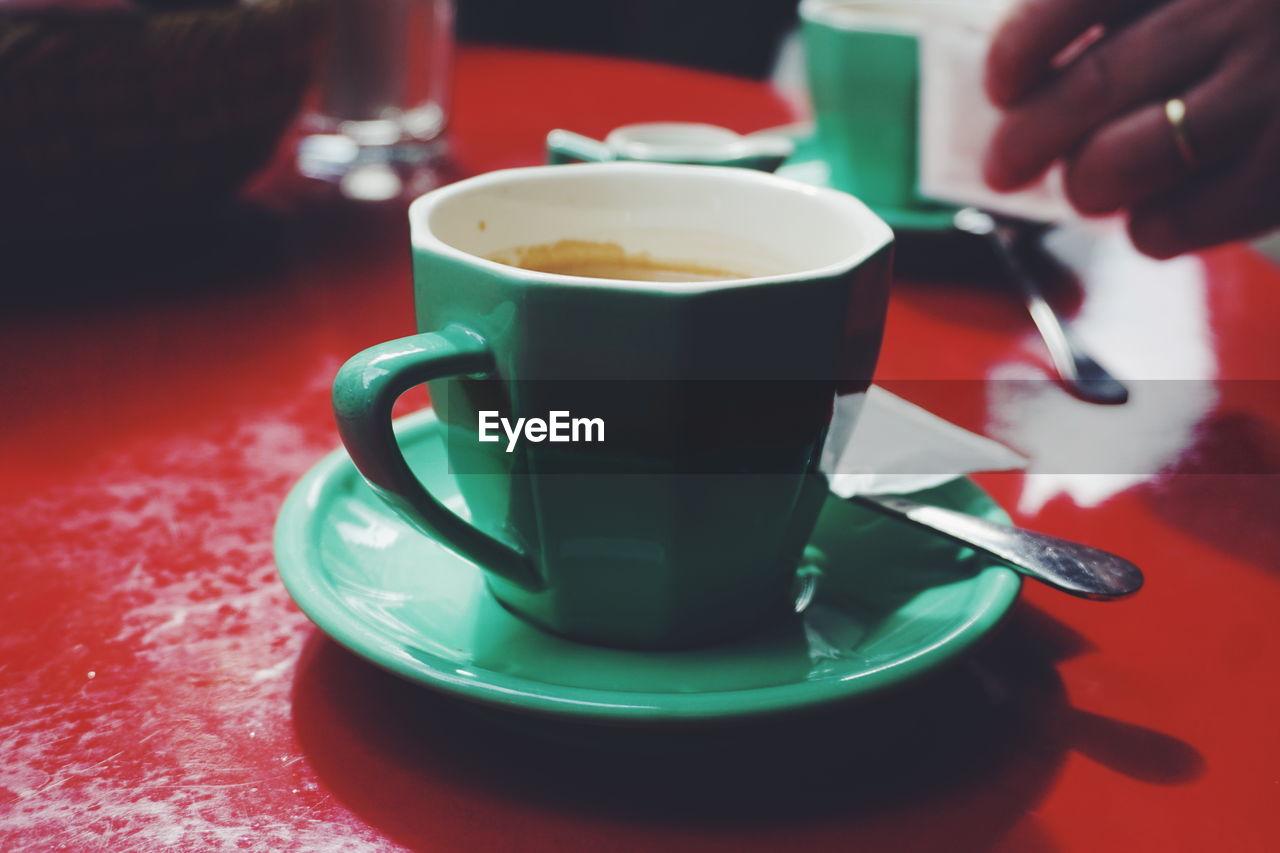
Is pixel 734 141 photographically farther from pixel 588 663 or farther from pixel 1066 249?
pixel 588 663

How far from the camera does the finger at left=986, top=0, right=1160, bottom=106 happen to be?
2.17ft

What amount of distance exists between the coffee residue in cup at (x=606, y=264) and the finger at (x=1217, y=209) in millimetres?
372

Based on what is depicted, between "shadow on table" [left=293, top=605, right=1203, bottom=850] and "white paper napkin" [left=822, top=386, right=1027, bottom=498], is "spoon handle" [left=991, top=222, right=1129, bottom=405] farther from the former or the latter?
"shadow on table" [left=293, top=605, right=1203, bottom=850]

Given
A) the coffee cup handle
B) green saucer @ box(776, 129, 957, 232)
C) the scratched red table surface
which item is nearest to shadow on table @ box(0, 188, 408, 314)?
the scratched red table surface

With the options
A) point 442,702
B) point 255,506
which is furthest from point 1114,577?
point 255,506

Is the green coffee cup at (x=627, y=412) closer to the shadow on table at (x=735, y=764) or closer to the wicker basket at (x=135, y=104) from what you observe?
the shadow on table at (x=735, y=764)

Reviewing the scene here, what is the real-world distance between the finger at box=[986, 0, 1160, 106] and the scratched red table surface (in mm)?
152

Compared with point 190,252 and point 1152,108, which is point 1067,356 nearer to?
point 1152,108

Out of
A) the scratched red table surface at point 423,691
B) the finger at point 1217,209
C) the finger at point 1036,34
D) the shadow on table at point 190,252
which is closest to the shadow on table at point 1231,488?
the scratched red table surface at point 423,691

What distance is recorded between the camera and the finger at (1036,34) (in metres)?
0.66

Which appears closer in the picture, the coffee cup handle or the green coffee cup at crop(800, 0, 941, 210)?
the coffee cup handle

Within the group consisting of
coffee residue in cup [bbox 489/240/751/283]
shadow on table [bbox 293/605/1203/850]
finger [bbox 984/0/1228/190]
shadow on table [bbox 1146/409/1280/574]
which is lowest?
shadow on table [bbox 1146/409/1280/574]

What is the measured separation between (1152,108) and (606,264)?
15.3 inches

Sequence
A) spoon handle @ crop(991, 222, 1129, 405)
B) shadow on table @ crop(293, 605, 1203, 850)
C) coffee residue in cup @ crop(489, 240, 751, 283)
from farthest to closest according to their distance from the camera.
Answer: spoon handle @ crop(991, 222, 1129, 405) < coffee residue in cup @ crop(489, 240, 751, 283) < shadow on table @ crop(293, 605, 1203, 850)
